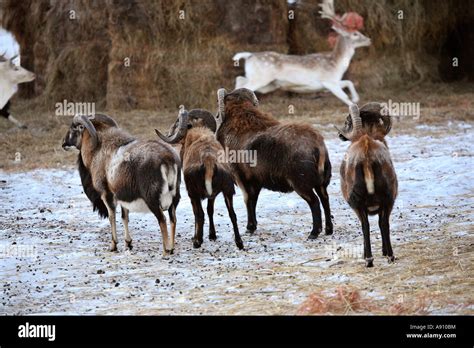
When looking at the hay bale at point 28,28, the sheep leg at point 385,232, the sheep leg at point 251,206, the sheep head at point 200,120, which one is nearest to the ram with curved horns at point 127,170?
the sheep head at point 200,120

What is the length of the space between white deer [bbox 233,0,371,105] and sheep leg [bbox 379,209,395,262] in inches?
366

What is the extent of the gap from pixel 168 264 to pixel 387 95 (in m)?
10.3

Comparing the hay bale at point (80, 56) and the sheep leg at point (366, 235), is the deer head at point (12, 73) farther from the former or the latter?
the sheep leg at point (366, 235)

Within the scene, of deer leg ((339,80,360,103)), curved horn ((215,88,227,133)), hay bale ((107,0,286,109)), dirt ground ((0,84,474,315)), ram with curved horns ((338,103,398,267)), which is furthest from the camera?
hay bale ((107,0,286,109))

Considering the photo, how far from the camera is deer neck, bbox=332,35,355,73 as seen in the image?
17781mm

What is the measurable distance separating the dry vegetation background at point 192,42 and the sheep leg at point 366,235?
10087mm

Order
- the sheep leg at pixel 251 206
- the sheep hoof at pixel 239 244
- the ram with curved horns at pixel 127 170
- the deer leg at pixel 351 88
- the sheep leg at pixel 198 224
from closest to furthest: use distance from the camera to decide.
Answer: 1. the ram with curved horns at pixel 127 170
2. the sheep hoof at pixel 239 244
3. the sheep leg at pixel 198 224
4. the sheep leg at pixel 251 206
5. the deer leg at pixel 351 88

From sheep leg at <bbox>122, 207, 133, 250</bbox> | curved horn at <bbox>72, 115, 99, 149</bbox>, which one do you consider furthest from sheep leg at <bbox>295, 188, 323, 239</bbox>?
curved horn at <bbox>72, 115, 99, 149</bbox>

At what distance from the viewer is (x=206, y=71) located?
59.0 ft

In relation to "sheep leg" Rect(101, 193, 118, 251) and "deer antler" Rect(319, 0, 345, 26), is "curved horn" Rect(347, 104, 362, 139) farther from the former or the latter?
"deer antler" Rect(319, 0, 345, 26)

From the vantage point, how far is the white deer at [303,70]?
17.3 m

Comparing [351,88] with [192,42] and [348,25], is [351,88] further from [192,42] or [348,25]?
[192,42]
